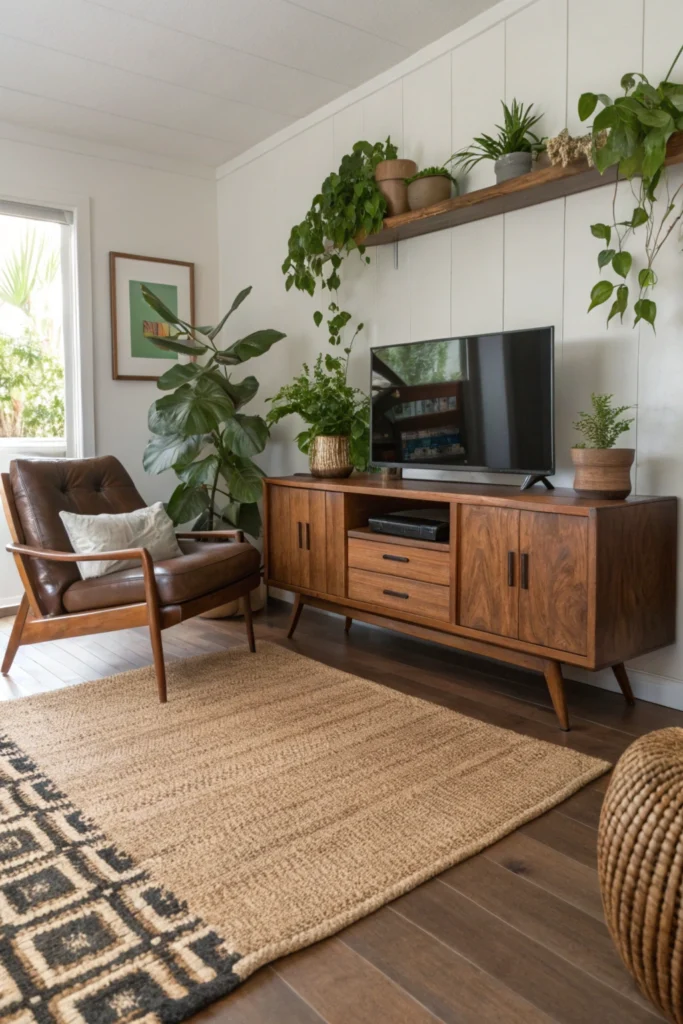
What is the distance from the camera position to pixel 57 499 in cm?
315

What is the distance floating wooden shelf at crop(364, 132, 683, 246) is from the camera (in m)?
2.52

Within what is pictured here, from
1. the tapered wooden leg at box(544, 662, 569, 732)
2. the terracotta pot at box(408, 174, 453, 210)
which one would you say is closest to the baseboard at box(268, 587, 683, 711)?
the tapered wooden leg at box(544, 662, 569, 732)

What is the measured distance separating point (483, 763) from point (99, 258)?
3.43 meters

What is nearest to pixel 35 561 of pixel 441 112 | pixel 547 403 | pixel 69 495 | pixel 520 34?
pixel 69 495

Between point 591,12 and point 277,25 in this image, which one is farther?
point 277,25

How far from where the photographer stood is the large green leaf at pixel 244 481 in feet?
12.7

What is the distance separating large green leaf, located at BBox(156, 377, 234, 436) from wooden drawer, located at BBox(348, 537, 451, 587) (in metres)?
1.04

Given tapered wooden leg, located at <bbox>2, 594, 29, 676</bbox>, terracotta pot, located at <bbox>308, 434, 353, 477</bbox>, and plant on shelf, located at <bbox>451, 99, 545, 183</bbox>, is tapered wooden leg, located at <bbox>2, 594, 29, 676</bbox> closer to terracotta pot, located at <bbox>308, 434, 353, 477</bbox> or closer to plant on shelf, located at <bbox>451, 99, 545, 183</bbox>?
terracotta pot, located at <bbox>308, 434, 353, 477</bbox>

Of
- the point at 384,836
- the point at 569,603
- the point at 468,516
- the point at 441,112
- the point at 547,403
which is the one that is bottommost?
the point at 384,836

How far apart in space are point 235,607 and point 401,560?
1.31m

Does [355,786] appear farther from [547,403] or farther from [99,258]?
[99,258]

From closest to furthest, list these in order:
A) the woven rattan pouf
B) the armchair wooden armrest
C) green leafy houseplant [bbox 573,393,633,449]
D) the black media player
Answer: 1. the woven rattan pouf
2. green leafy houseplant [bbox 573,393,633,449]
3. the black media player
4. the armchair wooden armrest

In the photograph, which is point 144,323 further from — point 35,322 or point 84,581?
point 84,581

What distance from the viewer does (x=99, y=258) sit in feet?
14.0
